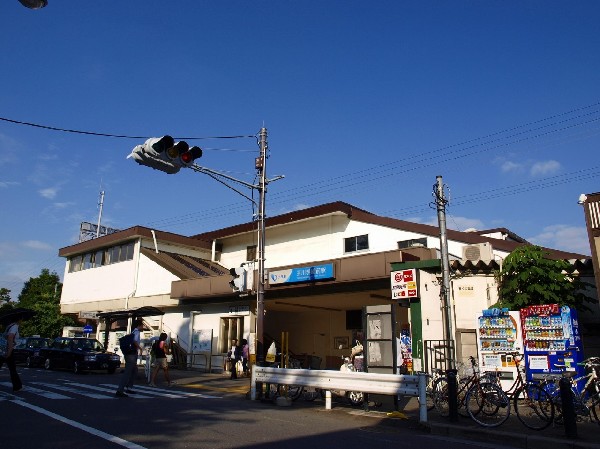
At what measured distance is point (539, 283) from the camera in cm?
1392

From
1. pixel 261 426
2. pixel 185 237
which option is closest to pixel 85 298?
pixel 185 237

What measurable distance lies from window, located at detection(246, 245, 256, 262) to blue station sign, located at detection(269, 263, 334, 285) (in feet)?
27.1

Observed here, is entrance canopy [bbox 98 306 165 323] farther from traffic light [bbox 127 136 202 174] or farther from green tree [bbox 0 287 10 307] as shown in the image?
green tree [bbox 0 287 10 307]

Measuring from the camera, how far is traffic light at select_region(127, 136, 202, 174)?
35.3 feet

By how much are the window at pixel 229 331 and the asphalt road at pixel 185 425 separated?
11939mm

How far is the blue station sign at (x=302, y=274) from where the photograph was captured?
20.1 meters

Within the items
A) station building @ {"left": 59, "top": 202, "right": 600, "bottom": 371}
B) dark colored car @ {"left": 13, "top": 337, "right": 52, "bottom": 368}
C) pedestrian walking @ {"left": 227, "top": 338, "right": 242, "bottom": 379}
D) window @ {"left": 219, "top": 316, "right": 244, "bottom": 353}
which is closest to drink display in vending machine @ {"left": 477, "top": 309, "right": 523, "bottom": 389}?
station building @ {"left": 59, "top": 202, "right": 600, "bottom": 371}

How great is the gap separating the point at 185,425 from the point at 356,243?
17635mm

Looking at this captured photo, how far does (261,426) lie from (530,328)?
7605 millimetres

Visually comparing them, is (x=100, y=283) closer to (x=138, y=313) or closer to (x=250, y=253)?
(x=250, y=253)

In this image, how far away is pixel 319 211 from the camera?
2588 centimetres

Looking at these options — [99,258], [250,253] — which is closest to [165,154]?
[250,253]

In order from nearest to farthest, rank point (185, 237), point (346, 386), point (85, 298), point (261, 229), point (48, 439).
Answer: point (48, 439) → point (346, 386) → point (261, 229) → point (185, 237) → point (85, 298)

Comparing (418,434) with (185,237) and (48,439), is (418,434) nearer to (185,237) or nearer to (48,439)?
(48,439)
